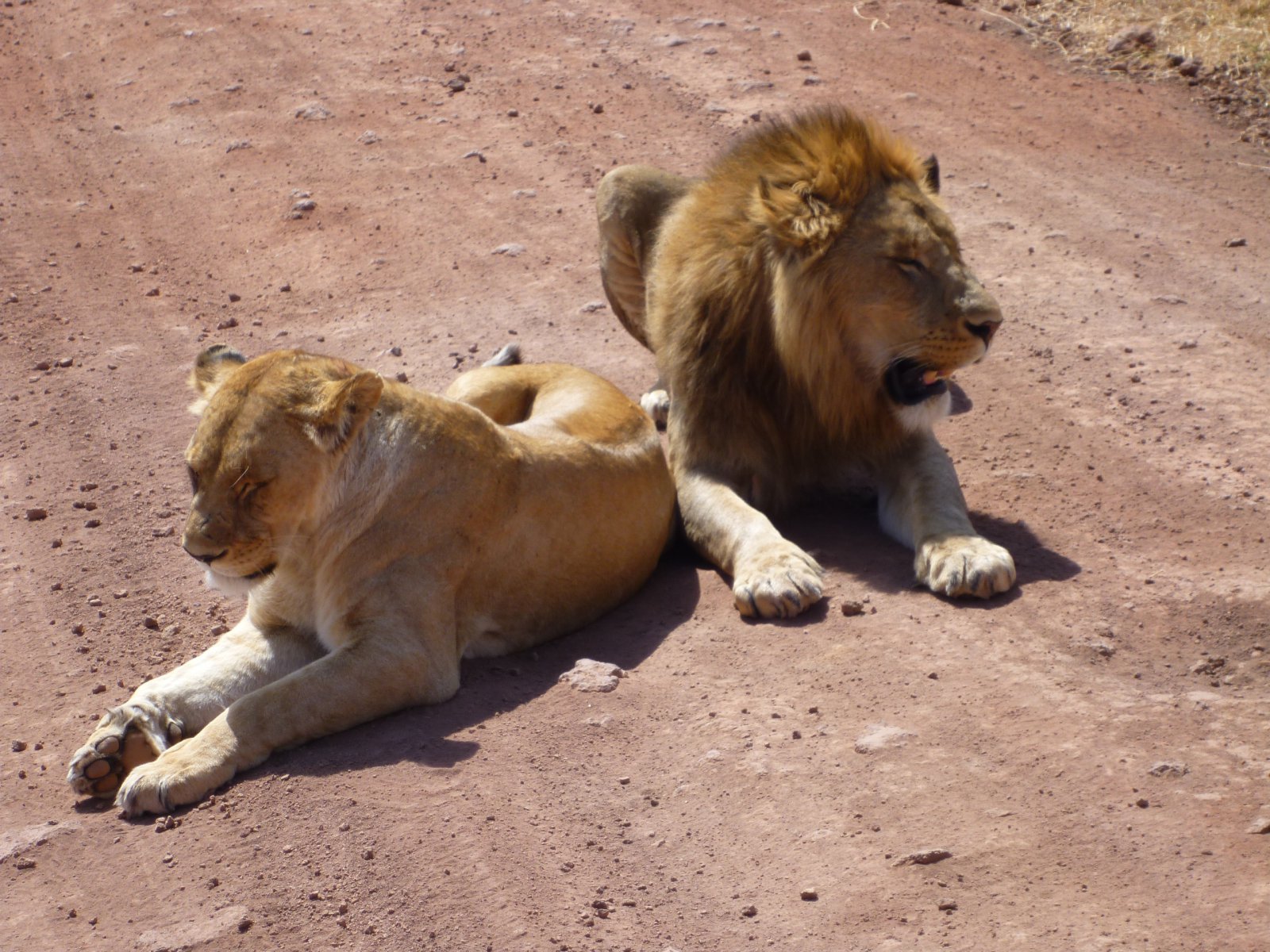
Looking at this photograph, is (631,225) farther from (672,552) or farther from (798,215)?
(672,552)

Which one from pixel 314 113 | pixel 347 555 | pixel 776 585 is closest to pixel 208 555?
pixel 347 555

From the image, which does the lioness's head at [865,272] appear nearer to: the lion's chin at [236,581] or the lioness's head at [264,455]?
the lioness's head at [264,455]

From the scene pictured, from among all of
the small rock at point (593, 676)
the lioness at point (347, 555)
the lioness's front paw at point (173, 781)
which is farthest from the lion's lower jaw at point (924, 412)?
the lioness's front paw at point (173, 781)

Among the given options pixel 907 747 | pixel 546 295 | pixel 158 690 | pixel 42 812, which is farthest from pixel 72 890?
pixel 546 295

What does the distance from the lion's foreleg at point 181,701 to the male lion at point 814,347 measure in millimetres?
1449

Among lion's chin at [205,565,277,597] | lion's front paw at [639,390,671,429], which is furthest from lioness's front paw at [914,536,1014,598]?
lion's chin at [205,565,277,597]

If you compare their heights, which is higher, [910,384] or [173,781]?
[910,384]

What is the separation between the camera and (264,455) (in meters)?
4.42

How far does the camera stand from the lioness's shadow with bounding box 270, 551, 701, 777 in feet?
14.2

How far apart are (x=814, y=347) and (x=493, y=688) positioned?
174 cm

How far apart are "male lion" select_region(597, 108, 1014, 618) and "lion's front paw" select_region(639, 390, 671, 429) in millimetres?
545

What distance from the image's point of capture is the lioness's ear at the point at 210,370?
4.77m

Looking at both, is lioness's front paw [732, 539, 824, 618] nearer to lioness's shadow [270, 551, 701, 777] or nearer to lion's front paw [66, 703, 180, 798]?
lioness's shadow [270, 551, 701, 777]

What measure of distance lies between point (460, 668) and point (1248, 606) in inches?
94.3
